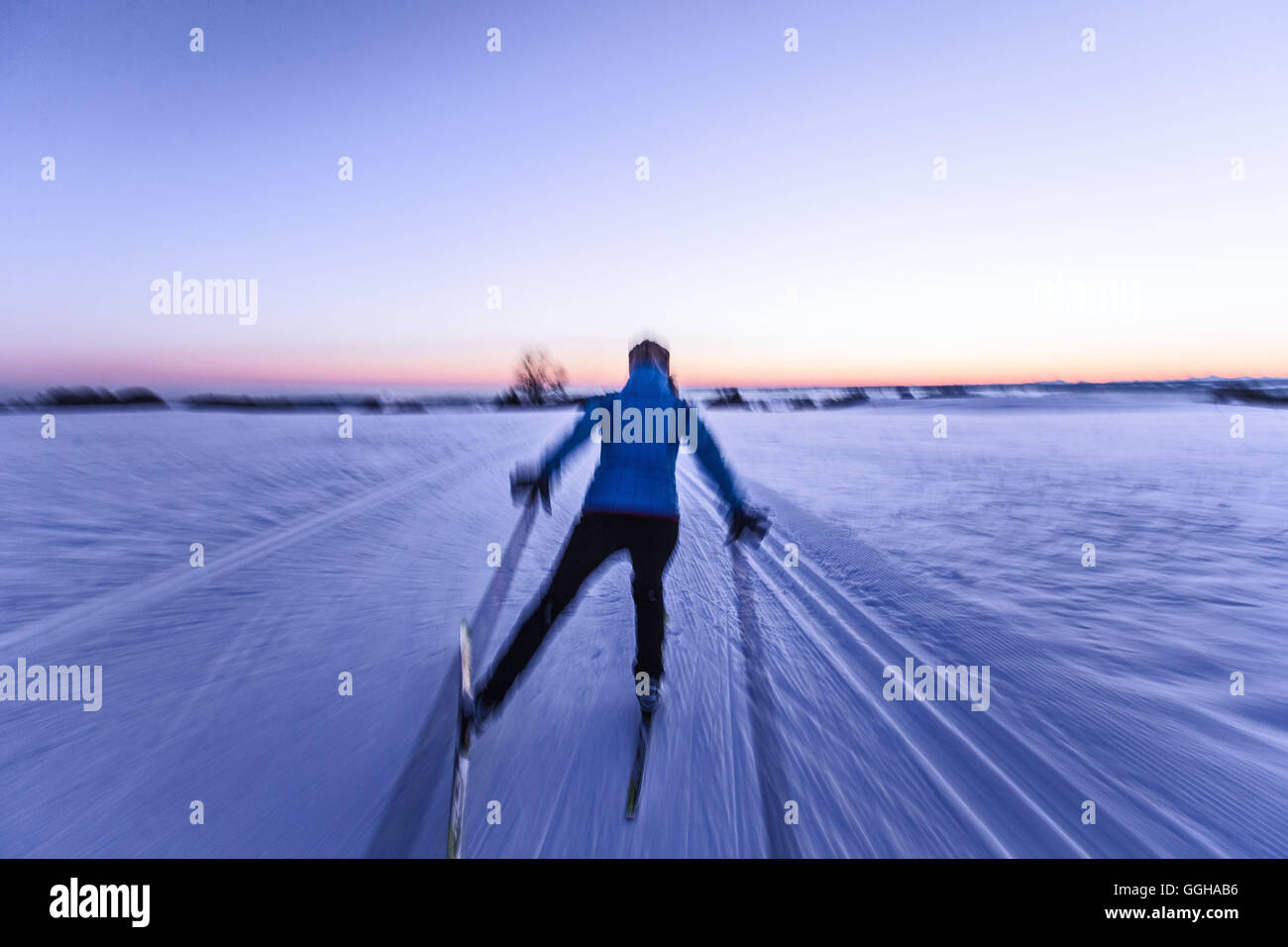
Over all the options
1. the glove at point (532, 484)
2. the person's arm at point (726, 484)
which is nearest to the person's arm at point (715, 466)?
the person's arm at point (726, 484)

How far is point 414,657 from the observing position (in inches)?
138

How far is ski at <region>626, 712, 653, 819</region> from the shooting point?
7.25 ft

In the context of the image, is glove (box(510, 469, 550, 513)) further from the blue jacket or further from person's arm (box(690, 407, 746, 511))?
person's arm (box(690, 407, 746, 511))

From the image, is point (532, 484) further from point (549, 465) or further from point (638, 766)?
point (638, 766)

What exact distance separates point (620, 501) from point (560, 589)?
1.58 ft

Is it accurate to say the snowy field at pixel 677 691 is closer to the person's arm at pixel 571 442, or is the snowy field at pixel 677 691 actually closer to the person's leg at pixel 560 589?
the person's leg at pixel 560 589

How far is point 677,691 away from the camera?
3.12 meters

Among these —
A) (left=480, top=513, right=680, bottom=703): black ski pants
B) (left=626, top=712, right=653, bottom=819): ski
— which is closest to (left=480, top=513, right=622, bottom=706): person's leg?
(left=480, top=513, right=680, bottom=703): black ski pants

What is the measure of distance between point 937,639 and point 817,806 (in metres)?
2.15

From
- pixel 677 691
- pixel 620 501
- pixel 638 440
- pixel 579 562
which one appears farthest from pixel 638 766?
pixel 638 440

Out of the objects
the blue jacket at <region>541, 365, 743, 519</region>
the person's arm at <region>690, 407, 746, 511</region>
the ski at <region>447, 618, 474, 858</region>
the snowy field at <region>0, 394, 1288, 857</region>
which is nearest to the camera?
the ski at <region>447, 618, 474, 858</region>

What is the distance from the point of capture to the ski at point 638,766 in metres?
2.21
